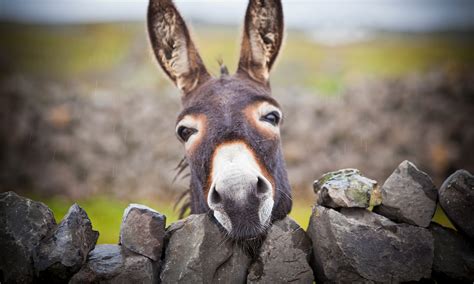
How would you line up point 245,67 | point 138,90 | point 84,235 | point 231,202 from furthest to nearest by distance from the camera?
point 138,90, point 245,67, point 84,235, point 231,202

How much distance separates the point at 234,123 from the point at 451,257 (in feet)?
5.92

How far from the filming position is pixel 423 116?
1050cm

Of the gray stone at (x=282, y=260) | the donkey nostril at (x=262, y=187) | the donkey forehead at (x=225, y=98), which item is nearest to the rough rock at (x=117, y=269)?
the gray stone at (x=282, y=260)

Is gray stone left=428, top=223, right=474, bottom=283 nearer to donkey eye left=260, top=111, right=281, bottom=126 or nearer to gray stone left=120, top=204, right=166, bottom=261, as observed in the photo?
donkey eye left=260, top=111, right=281, bottom=126

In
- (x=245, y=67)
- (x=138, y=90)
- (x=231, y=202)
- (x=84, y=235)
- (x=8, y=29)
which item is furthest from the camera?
(x=8, y=29)

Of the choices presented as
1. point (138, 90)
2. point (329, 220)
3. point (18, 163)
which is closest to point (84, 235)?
point (329, 220)

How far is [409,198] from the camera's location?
283 centimetres

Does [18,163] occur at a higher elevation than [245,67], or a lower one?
lower

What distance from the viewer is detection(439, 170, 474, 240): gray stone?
2.73 m

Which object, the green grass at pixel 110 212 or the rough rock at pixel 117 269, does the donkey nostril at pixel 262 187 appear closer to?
the rough rock at pixel 117 269

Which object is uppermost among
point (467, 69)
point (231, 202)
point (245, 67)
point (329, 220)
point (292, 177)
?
point (245, 67)

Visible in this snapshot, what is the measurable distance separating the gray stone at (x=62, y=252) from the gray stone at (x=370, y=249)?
1.62 metres

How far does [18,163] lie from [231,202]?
9.83m

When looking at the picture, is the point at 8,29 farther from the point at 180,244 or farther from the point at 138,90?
the point at 180,244
